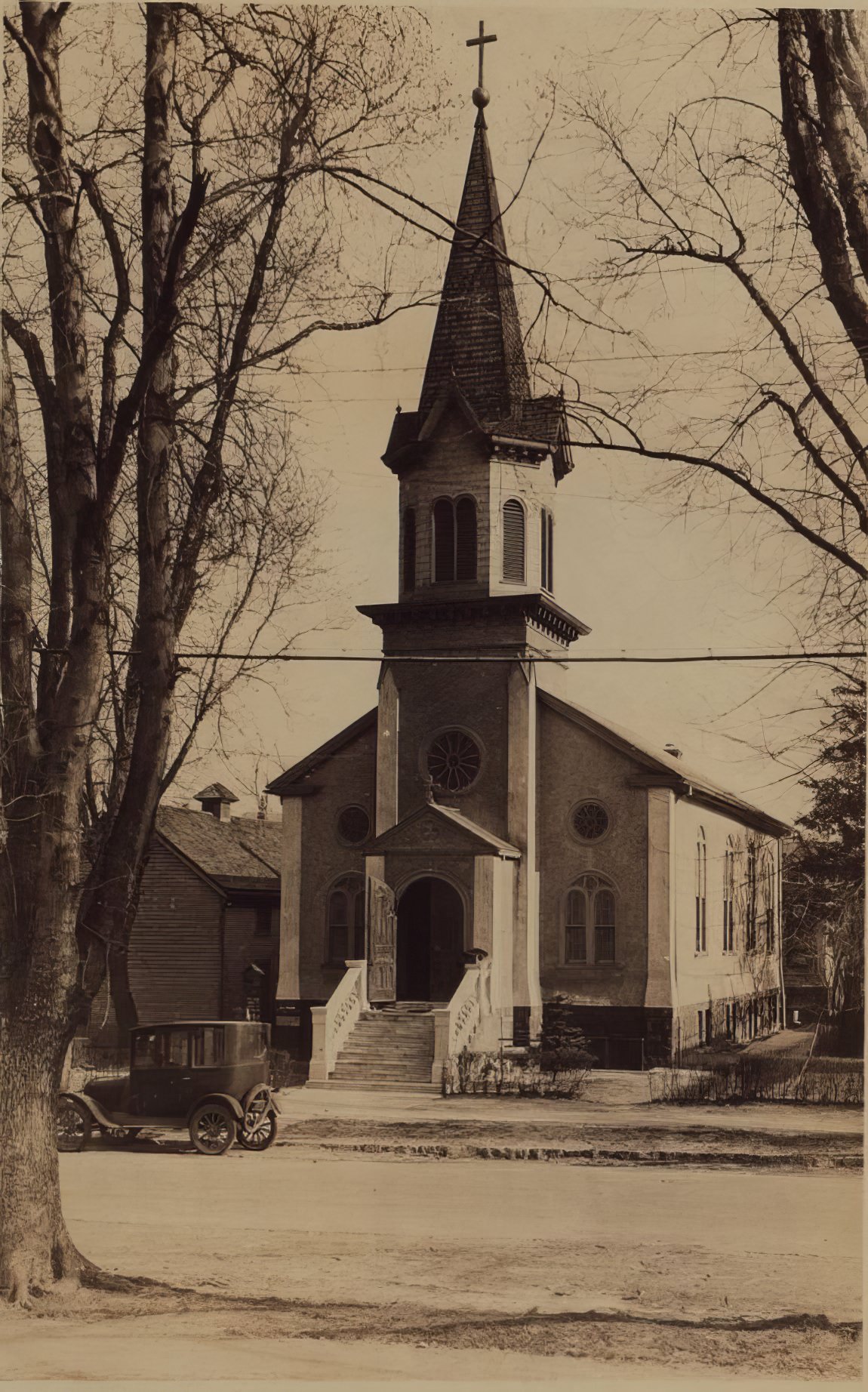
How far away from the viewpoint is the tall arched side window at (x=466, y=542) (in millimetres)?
9891

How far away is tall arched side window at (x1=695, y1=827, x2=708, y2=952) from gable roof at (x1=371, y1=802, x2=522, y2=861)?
55.5 inches

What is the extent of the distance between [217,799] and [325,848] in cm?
95

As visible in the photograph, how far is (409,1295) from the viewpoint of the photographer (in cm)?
753

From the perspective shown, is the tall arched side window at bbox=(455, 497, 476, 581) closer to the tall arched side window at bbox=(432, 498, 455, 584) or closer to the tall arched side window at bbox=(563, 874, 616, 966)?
the tall arched side window at bbox=(432, 498, 455, 584)

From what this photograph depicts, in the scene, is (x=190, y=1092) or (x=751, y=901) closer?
(x=190, y=1092)

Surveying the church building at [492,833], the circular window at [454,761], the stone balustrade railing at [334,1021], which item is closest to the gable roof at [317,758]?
the church building at [492,833]

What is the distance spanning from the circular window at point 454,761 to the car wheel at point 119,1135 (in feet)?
11.1

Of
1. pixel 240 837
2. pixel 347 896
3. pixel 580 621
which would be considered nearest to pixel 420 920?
pixel 347 896

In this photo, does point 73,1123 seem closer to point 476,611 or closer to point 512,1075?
point 512,1075

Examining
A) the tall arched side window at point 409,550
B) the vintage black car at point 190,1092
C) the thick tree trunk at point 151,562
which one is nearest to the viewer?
the thick tree trunk at point 151,562

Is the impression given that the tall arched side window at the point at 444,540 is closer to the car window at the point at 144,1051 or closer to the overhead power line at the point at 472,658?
the overhead power line at the point at 472,658

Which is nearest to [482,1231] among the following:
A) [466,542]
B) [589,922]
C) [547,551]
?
[589,922]

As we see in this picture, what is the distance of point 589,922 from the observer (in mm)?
10125

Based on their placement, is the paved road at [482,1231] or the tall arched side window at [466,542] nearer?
the paved road at [482,1231]
